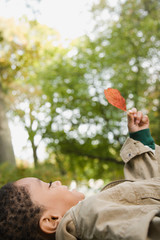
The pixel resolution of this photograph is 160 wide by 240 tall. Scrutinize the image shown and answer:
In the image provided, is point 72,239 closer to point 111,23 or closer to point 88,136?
point 88,136

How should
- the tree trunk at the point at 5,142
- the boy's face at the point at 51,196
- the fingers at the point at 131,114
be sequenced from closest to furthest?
the boy's face at the point at 51,196 < the fingers at the point at 131,114 < the tree trunk at the point at 5,142

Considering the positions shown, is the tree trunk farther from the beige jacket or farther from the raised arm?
the beige jacket

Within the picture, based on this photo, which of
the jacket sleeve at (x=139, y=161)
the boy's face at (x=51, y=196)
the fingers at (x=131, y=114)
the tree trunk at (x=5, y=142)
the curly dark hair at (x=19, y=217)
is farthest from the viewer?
the tree trunk at (x=5, y=142)

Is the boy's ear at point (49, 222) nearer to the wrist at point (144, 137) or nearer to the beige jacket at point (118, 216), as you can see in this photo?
the beige jacket at point (118, 216)

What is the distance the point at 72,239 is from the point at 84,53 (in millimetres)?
8502

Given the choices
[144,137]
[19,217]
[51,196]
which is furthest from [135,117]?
[19,217]

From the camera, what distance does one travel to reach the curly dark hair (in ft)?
5.06

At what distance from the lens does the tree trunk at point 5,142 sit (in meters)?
7.52

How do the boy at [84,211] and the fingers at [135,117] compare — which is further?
the fingers at [135,117]

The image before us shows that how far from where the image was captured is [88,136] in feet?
31.5

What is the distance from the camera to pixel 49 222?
1.60 meters

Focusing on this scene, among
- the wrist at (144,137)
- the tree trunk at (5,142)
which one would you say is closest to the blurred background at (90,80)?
the tree trunk at (5,142)

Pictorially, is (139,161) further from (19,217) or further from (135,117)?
(19,217)

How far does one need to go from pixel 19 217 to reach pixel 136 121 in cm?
121
